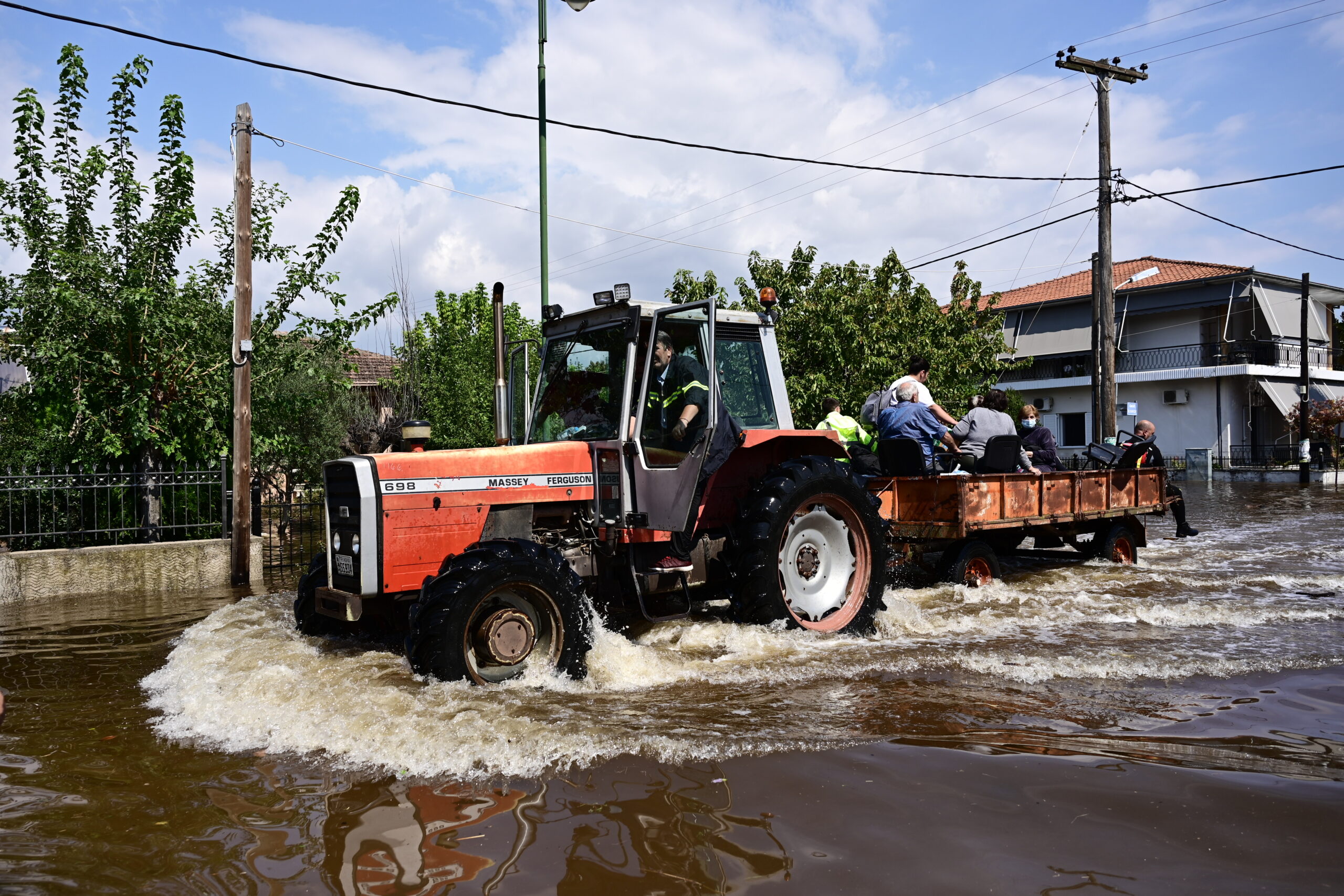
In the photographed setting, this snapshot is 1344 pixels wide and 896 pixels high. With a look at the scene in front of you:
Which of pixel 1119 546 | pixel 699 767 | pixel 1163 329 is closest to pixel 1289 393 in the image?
pixel 1163 329

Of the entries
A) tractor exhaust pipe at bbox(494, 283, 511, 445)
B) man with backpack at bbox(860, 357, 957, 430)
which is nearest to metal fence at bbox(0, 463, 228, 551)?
tractor exhaust pipe at bbox(494, 283, 511, 445)

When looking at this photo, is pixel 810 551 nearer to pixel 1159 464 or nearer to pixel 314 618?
pixel 314 618

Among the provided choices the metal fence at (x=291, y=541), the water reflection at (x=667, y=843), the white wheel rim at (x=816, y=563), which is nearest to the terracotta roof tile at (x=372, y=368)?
the metal fence at (x=291, y=541)

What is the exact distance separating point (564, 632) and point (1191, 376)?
40.3 m

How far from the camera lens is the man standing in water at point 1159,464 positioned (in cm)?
1259

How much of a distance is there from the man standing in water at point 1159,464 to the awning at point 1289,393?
92.8 feet

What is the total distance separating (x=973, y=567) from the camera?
380 inches

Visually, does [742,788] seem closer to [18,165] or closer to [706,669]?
[706,669]

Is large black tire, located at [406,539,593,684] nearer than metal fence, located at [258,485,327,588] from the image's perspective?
Yes

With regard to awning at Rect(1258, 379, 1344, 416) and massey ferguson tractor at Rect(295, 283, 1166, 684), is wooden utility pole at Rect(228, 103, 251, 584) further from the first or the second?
awning at Rect(1258, 379, 1344, 416)

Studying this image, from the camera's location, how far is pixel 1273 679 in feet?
19.6

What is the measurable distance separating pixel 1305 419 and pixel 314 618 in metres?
36.7

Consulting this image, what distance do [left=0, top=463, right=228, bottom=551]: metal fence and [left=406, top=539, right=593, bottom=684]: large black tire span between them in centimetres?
702

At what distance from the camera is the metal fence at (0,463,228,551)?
36.0 feet
